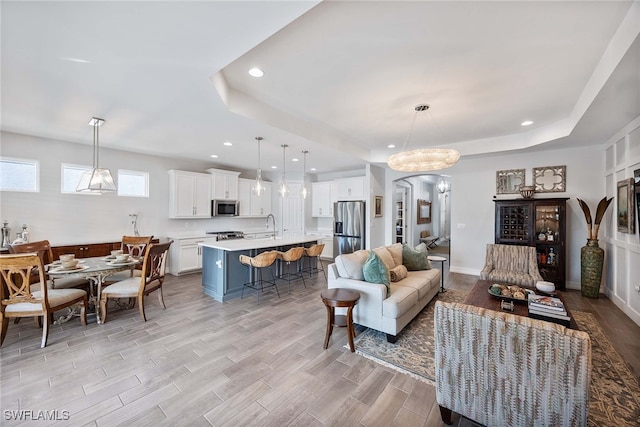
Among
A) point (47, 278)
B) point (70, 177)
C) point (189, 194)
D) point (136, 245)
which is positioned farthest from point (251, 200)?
point (47, 278)

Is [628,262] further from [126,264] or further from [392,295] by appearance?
[126,264]

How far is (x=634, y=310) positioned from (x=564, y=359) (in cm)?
Result: 368

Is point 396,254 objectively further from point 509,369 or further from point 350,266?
point 509,369

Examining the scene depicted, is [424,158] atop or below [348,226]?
atop

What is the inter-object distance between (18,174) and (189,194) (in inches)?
105

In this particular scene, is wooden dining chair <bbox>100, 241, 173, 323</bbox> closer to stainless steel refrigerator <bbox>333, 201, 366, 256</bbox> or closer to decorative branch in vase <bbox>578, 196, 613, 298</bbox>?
stainless steel refrigerator <bbox>333, 201, 366, 256</bbox>

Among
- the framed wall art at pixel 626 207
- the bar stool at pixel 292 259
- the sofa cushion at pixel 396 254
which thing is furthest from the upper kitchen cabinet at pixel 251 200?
the framed wall art at pixel 626 207

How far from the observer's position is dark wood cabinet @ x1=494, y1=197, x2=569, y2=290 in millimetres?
4695

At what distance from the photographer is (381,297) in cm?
287

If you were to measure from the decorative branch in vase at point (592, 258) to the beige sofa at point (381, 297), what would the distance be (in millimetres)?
2948

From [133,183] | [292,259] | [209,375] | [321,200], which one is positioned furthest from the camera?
[321,200]

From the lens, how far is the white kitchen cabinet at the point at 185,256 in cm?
573

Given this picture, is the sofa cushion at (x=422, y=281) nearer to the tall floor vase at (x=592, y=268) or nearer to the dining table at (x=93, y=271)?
the tall floor vase at (x=592, y=268)

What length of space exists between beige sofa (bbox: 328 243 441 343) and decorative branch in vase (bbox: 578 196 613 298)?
2948 mm
